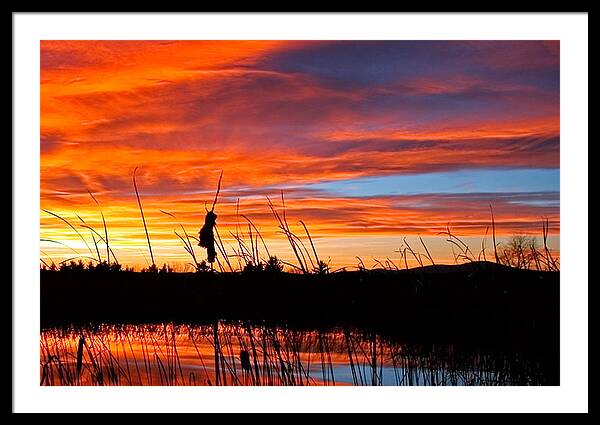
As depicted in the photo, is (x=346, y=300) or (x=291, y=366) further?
(x=346, y=300)

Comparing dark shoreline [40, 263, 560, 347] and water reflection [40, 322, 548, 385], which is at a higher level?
dark shoreline [40, 263, 560, 347]

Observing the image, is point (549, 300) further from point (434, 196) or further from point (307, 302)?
point (307, 302)

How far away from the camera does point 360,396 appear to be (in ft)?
12.5

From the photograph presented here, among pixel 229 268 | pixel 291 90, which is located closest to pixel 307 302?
pixel 291 90

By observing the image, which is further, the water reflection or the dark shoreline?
the dark shoreline

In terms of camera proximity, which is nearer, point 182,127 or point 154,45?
point 154,45

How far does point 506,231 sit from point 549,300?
450 mm

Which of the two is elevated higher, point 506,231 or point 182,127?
point 182,127

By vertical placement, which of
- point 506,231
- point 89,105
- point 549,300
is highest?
point 89,105

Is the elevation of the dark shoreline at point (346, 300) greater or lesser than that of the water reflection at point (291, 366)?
greater

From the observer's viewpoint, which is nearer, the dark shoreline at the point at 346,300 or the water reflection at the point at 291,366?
the water reflection at the point at 291,366
